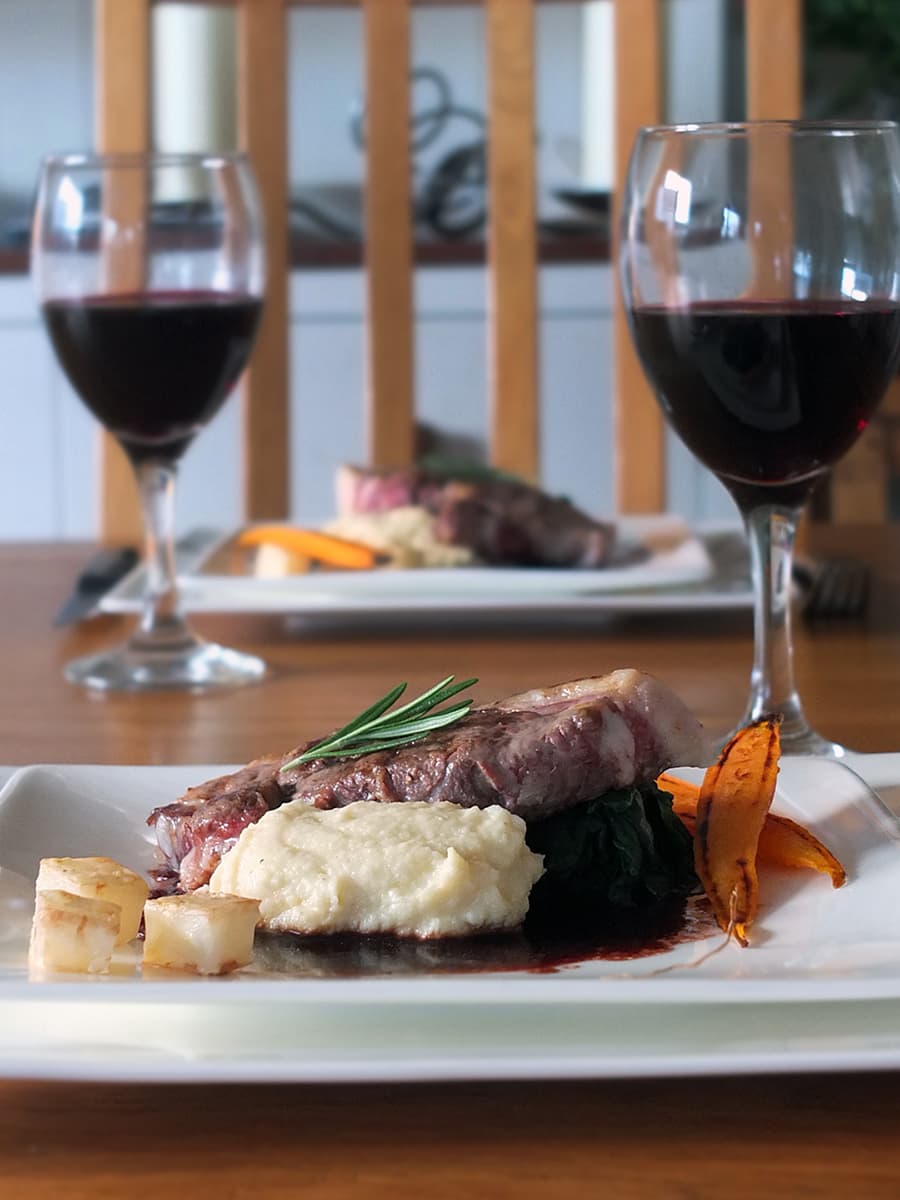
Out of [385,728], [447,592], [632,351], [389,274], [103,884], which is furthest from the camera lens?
[389,274]

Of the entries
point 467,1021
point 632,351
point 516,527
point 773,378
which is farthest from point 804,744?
point 632,351

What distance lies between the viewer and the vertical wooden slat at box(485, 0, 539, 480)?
6.89 feet

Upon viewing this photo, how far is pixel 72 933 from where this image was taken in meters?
0.58

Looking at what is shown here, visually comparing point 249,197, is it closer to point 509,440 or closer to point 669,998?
point 509,440

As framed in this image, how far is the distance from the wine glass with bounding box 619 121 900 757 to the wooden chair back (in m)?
1.05

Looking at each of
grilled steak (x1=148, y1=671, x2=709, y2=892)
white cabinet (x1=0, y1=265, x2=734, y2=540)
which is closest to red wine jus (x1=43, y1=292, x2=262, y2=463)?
grilled steak (x1=148, y1=671, x2=709, y2=892)

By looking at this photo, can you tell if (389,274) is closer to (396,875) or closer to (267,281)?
(267,281)

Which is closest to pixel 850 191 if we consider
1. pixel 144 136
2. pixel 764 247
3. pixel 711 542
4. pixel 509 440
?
pixel 764 247

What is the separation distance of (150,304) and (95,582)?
12.7 inches

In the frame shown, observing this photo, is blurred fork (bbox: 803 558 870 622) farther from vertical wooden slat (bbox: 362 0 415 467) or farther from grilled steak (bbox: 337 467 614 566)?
vertical wooden slat (bbox: 362 0 415 467)

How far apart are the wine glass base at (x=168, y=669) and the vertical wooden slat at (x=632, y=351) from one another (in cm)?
89

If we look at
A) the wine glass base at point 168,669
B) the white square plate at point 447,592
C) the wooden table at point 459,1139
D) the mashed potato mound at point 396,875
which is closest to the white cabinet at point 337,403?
the white square plate at point 447,592

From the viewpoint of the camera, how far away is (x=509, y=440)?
6.98 feet

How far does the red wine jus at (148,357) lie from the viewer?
129 cm
